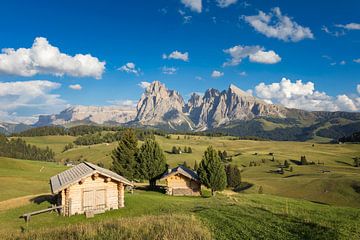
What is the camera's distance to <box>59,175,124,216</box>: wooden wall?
3941 centimetres

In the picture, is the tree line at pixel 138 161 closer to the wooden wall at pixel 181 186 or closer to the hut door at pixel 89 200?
the wooden wall at pixel 181 186

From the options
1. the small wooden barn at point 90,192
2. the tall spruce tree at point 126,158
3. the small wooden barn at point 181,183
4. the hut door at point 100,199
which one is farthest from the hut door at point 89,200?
the tall spruce tree at point 126,158

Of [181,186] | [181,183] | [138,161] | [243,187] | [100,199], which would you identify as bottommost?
[243,187]

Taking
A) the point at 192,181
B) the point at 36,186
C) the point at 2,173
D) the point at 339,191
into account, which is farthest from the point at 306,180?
the point at 2,173

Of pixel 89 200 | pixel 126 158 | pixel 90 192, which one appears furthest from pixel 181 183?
pixel 89 200

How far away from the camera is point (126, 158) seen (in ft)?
242

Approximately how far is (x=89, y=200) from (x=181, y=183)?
28493 millimetres

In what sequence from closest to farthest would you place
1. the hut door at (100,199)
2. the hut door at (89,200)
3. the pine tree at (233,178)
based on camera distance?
1. the hut door at (89,200)
2. the hut door at (100,199)
3. the pine tree at (233,178)

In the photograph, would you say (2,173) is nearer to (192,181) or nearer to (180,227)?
(192,181)

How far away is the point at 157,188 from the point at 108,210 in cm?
3133

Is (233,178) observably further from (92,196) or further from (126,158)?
(92,196)

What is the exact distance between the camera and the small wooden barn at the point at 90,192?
39.3 m

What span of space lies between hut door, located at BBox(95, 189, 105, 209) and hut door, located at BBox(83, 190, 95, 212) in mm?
547

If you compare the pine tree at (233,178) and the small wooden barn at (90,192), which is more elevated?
the small wooden barn at (90,192)
